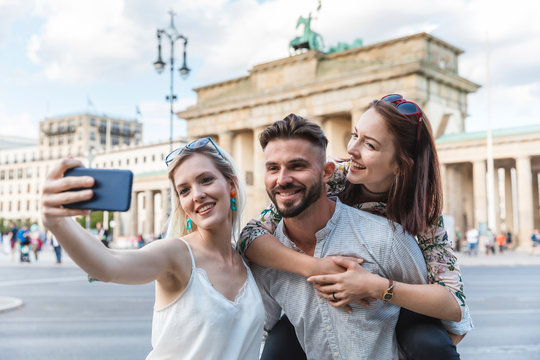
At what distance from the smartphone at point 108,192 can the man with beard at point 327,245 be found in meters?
1.21

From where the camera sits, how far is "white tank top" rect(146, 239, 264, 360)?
2.54 meters

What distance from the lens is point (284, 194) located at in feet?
9.58

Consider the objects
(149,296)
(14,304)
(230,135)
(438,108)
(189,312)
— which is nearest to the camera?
(189,312)

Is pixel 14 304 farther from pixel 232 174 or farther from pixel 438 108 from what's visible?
pixel 438 108

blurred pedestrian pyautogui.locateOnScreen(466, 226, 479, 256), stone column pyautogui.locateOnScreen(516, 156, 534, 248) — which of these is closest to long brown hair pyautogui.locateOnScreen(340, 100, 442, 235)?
blurred pedestrian pyautogui.locateOnScreen(466, 226, 479, 256)

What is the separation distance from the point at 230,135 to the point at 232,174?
46.4 m

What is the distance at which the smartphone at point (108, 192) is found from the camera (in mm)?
1783

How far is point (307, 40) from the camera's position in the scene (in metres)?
47.9

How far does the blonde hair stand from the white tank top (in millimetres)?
368

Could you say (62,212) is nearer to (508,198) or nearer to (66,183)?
(66,183)

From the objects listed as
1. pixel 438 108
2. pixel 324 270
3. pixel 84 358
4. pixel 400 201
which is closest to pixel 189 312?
pixel 324 270

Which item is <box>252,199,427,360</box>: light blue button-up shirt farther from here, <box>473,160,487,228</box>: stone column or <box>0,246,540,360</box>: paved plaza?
<box>473,160,487,228</box>: stone column

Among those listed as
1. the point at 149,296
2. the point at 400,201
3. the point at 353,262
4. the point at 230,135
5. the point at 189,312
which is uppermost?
the point at 230,135

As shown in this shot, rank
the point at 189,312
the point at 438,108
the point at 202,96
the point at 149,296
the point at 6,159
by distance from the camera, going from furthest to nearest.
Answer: the point at 6,159 → the point at 202,96 → the point at 438,108 → the point at 149,296 → the point at 189,312
